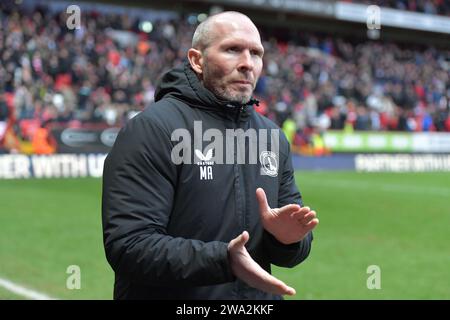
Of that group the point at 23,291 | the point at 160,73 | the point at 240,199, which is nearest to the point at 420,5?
the point at 160,73

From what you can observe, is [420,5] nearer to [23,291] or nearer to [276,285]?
[23,291]

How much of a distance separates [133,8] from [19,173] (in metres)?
14.7

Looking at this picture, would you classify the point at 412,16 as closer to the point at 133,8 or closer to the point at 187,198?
the point at 133,8

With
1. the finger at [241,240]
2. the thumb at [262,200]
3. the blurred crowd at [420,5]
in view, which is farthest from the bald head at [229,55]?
the blurred crowd at [420,5]

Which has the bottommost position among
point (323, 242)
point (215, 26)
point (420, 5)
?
point (323, 242)

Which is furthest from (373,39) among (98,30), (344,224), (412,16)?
(344,224)

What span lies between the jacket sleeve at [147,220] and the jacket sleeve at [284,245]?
1.11 feet

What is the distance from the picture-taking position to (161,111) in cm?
242

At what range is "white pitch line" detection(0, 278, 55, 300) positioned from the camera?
585 centimetres

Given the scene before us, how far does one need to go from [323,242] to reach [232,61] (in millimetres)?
7065

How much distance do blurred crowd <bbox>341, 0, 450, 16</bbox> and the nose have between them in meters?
35.3

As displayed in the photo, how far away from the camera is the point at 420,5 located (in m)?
39.3

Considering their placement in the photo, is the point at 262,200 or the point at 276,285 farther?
the point at 262,200

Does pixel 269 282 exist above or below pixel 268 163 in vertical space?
below
